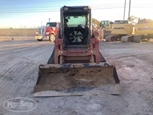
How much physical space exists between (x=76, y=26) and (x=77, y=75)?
2.98 meters

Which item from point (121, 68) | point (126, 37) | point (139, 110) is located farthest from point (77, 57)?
point (126, 37)

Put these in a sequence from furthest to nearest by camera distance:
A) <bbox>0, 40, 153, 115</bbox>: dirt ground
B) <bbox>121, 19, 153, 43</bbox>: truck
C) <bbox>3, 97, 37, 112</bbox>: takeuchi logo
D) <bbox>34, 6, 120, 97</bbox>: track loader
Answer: <bbox>121, 19, 153, 43</bbox>: truck
<bbox>34, 6, 120, 97</bbox>: track loader
<bbox>3, 97, 37, 112</bbox>: takeuchi logo
<bbox>0, 40, 153, 115</bbox>: dirt ground

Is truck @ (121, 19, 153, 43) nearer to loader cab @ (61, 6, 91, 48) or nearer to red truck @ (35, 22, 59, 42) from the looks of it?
red truck @ (35, 22, 59, 42)

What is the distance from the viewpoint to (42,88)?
21.5 ft

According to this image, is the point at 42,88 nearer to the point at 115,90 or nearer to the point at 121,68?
the point at 115,90

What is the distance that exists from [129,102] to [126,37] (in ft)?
59.0

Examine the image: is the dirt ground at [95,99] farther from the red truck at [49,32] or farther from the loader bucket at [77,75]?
the red truck at [49,32]

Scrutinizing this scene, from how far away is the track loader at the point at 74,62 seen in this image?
22.0 ft

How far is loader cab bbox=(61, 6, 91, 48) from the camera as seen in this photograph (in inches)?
356

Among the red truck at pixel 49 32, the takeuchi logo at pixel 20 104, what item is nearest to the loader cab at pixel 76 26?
the takeuchi logo at pixel 20 104

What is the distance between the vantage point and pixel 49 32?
2462cm

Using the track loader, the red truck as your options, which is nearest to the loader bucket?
the track loader

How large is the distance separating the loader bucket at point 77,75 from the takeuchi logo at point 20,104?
84cm

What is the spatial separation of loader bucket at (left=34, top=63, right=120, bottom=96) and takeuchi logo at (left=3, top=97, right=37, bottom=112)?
2.74 ft
